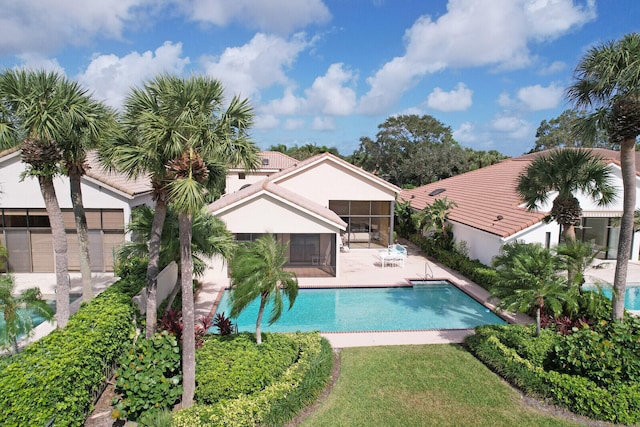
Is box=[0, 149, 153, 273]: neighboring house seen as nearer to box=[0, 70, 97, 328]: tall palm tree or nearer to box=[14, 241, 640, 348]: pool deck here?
box=[14, 241, 640, 348]: pool deck

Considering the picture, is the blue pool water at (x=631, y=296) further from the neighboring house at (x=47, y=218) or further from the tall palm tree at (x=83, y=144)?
the neighboring house at (x=47, y=218)

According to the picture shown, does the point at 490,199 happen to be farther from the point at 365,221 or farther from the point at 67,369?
the point at 67,369

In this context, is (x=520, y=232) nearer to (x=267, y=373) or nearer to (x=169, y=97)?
(x=267, y=373)

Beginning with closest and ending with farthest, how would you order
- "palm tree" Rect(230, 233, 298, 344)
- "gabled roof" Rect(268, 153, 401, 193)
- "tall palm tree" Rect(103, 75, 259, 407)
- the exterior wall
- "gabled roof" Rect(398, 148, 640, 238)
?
"tall palm tree" Rect(103, 75, 259, 407), "palm tree" Rect(230, 233, 298, 344), "gabled roof" Rect(398, 148, 640, 238), "gabled roof" Rect(268, 153, 401, 193), the exterior wall

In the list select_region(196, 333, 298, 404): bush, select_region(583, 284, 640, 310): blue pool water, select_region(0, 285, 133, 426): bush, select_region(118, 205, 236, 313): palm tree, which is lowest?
select_region(583, 284, 640, 310): blue pool water

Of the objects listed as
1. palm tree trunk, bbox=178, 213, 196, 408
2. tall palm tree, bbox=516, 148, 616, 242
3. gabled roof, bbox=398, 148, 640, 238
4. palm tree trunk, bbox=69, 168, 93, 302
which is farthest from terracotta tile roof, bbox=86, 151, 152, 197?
gabled roof, bbox=398, 148, 640, 238

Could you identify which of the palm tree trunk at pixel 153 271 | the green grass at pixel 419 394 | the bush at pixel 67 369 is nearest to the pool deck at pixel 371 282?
the green grass at pixel 419 394
